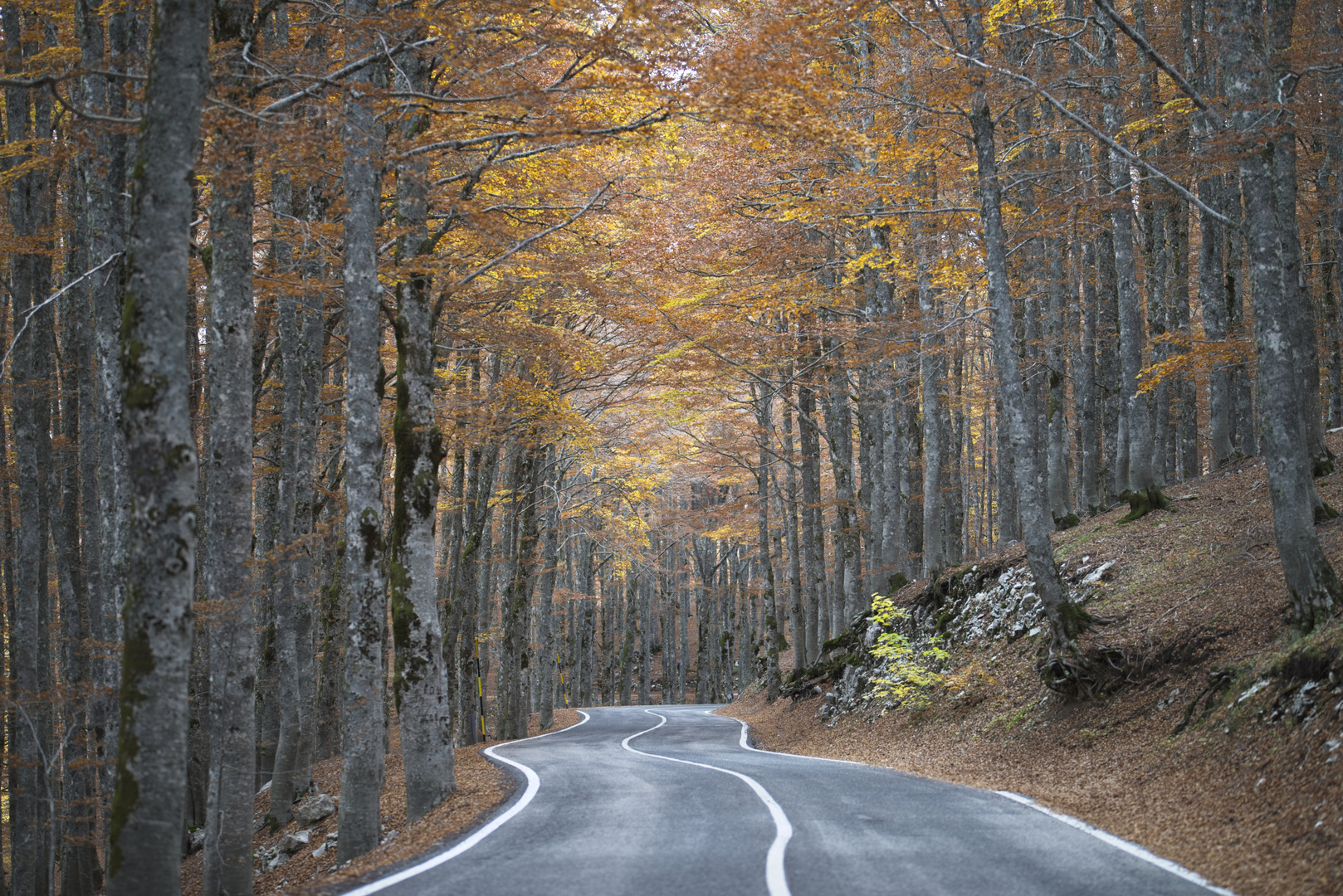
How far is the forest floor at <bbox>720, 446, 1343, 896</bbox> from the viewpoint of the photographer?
6.42 metres

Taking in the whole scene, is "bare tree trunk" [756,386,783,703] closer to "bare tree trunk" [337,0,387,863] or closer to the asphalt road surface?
the asphalt road surface

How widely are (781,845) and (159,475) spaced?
5454 millimetres

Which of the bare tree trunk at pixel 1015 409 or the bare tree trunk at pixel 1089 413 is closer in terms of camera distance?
the bare tree trunk at pixel 1015 409

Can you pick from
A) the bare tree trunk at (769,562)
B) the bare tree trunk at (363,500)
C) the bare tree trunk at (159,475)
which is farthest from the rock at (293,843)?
the bare tree trunk at (769,562)

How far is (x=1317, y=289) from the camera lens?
23.3 metres

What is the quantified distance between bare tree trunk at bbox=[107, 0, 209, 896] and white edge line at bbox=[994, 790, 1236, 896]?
690cm

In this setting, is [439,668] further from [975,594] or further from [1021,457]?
[975,594]

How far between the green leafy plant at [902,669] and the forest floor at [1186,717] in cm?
30

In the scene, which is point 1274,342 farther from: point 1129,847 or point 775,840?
point 775,840

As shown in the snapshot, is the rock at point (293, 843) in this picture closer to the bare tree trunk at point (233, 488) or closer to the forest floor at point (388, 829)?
the forest floor at point (388, 829)

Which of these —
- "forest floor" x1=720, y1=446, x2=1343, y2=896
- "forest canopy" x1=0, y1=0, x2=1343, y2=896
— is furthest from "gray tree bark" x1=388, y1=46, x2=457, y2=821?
"forest floor" x1=720, y1=446, x2=1343, y2=896

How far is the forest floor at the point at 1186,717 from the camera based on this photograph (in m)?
6.42

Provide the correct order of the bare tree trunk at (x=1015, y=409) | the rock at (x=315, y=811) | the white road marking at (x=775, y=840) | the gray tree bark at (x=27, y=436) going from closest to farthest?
the white road marking at (x=775, y=840), the bare tree trunk at (x=1015, y=409), the rock at (x=315, y=811), the gray tree bark at (x=27, y=436)

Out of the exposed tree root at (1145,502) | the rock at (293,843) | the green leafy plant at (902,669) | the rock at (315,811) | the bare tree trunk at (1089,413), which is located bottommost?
the rock at (293,843)
